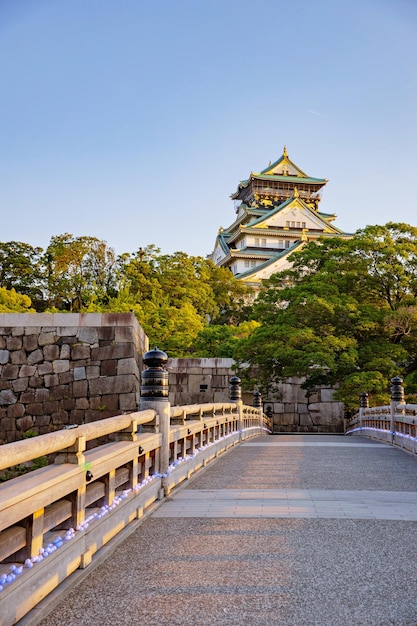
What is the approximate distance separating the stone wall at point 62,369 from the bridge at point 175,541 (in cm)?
885

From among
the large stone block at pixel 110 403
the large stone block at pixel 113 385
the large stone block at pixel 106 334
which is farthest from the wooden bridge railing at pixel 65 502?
the large stone block at pixel 106 334

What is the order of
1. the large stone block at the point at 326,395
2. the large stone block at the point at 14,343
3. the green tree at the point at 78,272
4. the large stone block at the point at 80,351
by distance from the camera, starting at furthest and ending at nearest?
the green tree at the point at 78,272, the large stone block at the point at 326,395, the large stone block at the point at 14,343, the large stone block at the point at 80,351

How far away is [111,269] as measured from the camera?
119 ft

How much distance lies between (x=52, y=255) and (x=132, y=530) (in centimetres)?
3293

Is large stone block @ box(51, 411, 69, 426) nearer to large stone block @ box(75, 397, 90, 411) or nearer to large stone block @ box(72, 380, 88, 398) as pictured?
large stone block @ box(75, 397, 90, 411)

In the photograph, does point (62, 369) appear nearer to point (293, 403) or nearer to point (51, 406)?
point (51, 406)

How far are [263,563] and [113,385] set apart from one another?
12.4m

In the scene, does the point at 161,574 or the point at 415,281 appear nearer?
the point at 161,574

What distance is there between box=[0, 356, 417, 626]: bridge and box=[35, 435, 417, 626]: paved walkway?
12 mm

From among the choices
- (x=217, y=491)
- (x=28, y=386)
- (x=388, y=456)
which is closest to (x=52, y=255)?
(x=28, y=386)

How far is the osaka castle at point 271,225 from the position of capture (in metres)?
50.8

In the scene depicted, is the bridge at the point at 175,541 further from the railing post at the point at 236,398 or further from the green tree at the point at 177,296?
the green tree at the point at 177,296

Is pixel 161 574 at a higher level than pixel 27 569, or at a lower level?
lower

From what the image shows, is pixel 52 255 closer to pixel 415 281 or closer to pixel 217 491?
pixel 415 281
